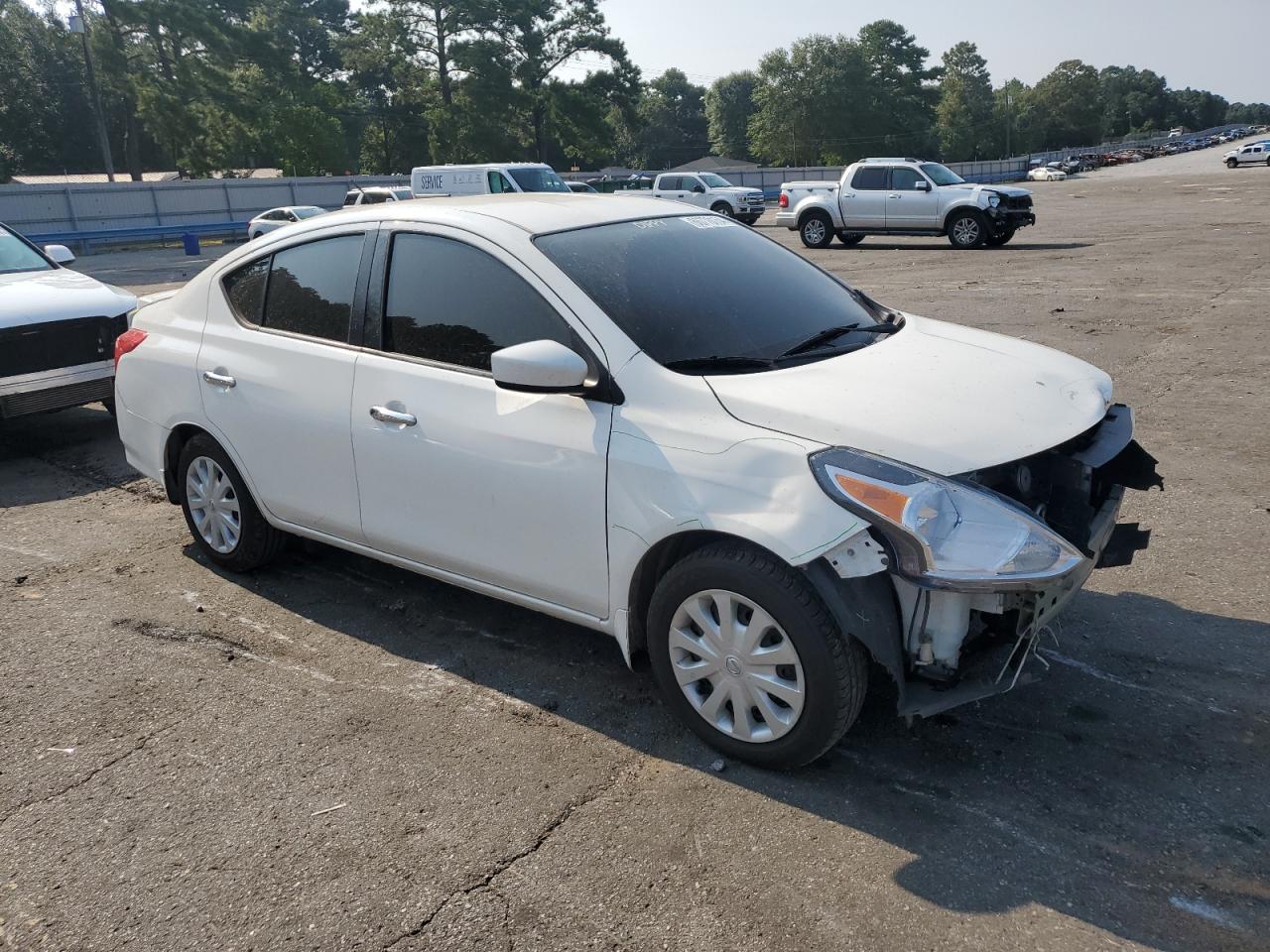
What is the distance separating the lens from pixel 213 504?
5105 mm

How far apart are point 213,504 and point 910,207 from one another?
20031 mm

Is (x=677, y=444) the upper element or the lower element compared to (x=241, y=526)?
upper

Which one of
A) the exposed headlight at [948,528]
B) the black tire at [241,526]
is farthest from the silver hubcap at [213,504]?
the exposed headlight at [948,528]

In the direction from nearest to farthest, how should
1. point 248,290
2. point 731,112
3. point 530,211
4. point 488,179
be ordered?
point 530,211, point 248,290, point 488,179, point 731,112

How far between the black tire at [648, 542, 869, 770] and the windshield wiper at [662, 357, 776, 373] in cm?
64

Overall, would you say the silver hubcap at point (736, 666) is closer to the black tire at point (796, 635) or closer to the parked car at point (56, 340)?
the black tire at point (796, 635)

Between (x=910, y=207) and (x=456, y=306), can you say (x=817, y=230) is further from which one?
(x=456, y=306)

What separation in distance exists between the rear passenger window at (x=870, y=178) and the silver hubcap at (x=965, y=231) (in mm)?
1899

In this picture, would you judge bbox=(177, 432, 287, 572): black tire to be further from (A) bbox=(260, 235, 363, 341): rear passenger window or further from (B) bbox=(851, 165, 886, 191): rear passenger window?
(B) bbox=(851, 165, 886, 191): rear passenger window

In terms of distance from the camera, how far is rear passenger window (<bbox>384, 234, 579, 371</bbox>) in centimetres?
378

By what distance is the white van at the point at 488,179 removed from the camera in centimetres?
2478

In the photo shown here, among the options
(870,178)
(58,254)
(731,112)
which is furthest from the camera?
(731,112)

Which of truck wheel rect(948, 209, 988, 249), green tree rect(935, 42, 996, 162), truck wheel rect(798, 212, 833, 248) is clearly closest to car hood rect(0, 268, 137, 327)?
truck wheel rect(948, 209, 988, 249)

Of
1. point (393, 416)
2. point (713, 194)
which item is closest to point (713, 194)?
point (713, 194)
